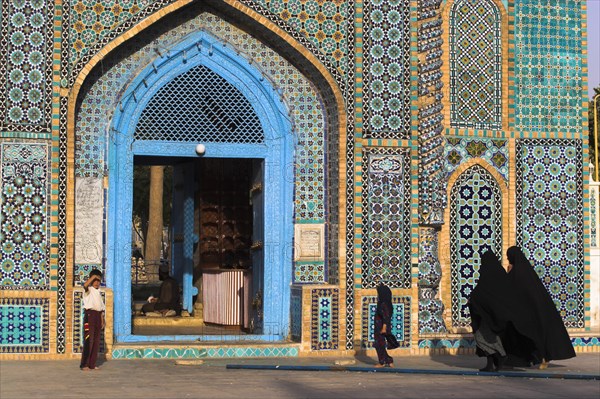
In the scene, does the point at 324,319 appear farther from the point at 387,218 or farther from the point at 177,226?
the point at 177,226

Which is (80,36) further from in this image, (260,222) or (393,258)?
(393,258)

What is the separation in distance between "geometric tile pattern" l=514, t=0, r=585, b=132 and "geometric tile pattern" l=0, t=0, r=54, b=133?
5312mm

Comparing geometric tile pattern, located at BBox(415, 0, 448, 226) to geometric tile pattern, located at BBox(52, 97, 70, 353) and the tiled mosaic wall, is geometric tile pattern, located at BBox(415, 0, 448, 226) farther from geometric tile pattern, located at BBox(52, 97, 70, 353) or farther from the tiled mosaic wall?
geometric tile pattern, located at BBox(52, 97, 70, 353)

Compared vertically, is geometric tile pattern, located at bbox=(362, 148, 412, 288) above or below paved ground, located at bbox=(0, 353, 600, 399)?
above

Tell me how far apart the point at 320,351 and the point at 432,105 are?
3036 mm

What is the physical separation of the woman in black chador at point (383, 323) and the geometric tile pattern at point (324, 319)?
88 cm

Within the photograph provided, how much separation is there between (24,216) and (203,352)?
226cm

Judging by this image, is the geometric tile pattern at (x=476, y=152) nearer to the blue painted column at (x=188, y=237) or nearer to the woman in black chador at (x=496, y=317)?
the woman in black chador at (x=496, y=317)

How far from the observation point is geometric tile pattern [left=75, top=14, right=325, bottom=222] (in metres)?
13.2

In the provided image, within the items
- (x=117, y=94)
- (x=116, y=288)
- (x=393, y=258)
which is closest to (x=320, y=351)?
(x=393, y=258)

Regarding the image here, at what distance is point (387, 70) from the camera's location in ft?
44.3

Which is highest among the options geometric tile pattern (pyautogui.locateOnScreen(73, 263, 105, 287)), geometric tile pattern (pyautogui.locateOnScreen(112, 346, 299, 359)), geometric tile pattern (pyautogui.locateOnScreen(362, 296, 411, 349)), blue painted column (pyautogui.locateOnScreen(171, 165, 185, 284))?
blue painted column (pyautogui.locateOnScreen(171, 165, 185, 284))

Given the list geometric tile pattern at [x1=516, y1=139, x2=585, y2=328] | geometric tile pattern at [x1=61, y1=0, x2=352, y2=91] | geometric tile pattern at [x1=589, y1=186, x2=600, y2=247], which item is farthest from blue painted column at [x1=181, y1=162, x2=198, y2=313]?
geometric tile pattern at [x1=589, y1=186, x2=600, y2=247]

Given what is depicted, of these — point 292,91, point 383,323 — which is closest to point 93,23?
point 292,91
